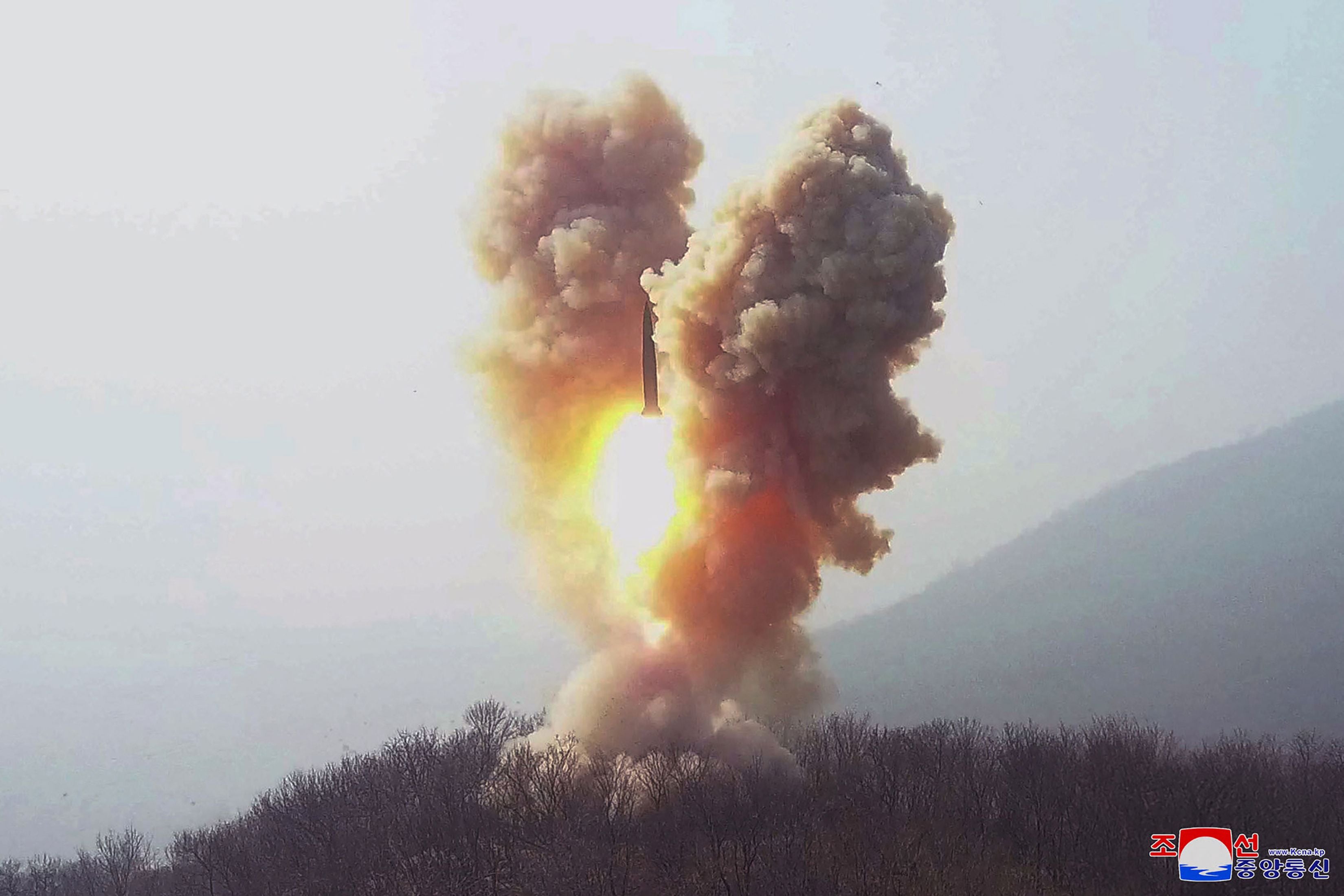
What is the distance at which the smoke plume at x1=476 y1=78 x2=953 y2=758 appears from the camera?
34.3 m

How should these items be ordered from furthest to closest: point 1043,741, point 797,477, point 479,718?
1. point 479,718
2. point 1043,741
3. point 797,477

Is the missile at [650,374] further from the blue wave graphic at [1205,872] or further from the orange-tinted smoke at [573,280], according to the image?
the blue wave graphic at [1205,872]

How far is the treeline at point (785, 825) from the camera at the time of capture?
104 ft

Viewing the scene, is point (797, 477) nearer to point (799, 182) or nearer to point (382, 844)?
point (799, 182)

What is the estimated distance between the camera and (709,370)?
3522 centimetres

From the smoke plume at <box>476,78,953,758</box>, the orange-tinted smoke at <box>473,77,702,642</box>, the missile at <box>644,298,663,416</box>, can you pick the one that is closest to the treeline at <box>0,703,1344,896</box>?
the smoke plume at <box>476,78,953,758</box>

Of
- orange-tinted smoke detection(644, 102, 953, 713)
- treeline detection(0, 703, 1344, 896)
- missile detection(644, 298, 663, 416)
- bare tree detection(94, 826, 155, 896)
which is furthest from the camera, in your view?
bare tree detection(94, 826, 155, 896)

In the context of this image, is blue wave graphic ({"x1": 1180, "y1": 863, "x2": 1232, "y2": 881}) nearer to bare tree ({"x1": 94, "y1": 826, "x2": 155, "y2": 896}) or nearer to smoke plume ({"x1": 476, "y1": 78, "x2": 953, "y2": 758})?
smoke plume ({"x1": 476, "y1": 78, "x2": 953, "y2": 758})

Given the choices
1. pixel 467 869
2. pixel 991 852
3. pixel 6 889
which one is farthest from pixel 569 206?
pixel 6 889

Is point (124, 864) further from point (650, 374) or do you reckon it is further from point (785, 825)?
point (650, 374)

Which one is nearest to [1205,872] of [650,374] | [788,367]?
[788,367]

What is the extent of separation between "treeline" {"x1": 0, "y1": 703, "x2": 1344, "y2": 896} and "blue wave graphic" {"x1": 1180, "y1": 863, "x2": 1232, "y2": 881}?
45 centimetres

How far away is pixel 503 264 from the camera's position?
41875mm

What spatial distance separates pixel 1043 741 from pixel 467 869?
32.4m
